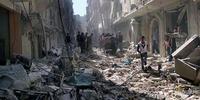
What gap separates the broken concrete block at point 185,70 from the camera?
1191 cm

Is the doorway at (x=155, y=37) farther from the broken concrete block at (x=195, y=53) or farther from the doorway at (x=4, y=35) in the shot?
Answer: the doorway at (x=4, y=35)


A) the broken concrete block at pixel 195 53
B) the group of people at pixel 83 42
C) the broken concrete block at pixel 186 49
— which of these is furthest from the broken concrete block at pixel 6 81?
the group of people at pixel 83 42

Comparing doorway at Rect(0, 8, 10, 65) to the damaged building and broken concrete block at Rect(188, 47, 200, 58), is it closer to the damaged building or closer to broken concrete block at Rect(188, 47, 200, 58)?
the damaged building

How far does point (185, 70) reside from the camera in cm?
1230

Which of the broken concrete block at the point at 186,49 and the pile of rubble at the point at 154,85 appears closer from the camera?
the pile of rubble at the point at 154,85

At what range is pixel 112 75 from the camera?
603 inches

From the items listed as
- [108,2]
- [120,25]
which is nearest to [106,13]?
[108,2]

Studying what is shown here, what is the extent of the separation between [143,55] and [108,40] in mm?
11963

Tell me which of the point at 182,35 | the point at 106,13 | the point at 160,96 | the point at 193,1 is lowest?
the point at 160,96

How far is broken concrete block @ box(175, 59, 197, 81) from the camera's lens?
11906 mm

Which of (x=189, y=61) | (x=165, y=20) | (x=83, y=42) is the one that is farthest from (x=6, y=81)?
(x=83, y=42)

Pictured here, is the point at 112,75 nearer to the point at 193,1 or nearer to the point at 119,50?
the point at 193,1

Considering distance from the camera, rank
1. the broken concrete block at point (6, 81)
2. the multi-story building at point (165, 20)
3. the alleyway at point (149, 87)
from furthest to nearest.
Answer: the multi-story building at point (165, 20) → the alleyway at point (149, 87) → the broken concrete block at point (6, 81)

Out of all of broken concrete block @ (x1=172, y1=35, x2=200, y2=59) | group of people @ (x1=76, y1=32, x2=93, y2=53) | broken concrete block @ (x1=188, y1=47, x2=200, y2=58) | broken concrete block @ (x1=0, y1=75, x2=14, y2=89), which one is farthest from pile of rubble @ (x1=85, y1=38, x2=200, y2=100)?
group of people @ (x1=76, y1=32, x2=93, y2=53)
